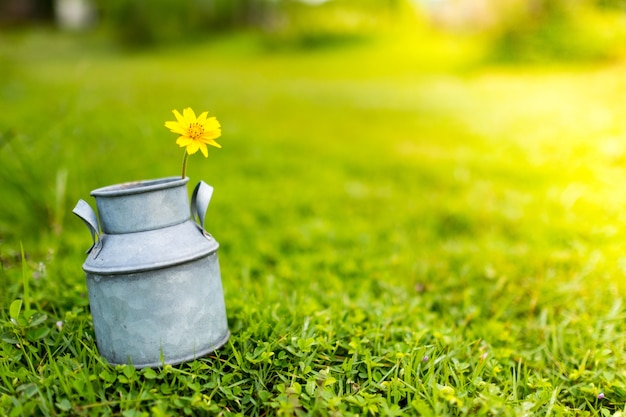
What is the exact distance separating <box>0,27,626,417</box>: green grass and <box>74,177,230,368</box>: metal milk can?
0.10m

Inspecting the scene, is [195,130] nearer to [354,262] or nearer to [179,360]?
[179,360]

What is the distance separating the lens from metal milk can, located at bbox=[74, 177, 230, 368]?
2.05m

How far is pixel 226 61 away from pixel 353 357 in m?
18.9

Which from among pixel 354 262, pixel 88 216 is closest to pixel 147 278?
pixel 88 216

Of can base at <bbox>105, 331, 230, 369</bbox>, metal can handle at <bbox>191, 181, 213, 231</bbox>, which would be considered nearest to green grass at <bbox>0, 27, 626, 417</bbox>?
can base at <bbox>105, 331, 230, 369</bbox>

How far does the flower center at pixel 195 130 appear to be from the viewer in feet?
6.79

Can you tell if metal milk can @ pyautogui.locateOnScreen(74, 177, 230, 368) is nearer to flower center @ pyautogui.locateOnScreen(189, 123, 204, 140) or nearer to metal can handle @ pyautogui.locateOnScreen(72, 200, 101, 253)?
metal can handle @ pyautogui.locateOnScreen(72, 200, 101, 253)

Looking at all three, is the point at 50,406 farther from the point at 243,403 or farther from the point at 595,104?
the point at 595,104

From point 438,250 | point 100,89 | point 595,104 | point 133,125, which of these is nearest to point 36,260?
point 438,250

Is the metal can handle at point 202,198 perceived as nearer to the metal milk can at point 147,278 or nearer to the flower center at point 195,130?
the metal milk can at point 147,278

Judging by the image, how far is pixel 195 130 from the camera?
6.80 feet

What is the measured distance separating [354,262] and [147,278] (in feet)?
5.85

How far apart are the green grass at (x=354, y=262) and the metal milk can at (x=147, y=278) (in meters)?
0.10

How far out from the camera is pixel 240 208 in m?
4.50
